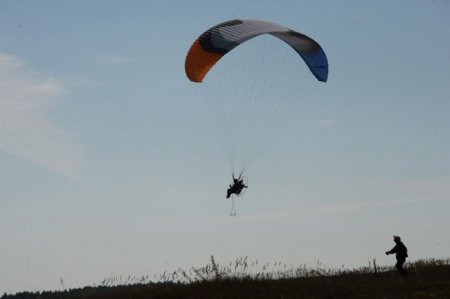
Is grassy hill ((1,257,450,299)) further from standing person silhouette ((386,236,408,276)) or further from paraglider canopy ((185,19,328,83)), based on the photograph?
paraglider canopy ((185,19,328,83))

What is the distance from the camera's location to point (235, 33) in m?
18.4

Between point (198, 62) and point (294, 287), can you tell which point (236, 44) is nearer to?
point (198, 62)

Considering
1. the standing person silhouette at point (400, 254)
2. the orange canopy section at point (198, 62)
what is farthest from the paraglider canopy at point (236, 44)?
the standing person silhouette at point (400, 254)

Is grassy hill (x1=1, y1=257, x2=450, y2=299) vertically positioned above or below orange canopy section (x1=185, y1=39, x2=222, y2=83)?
below

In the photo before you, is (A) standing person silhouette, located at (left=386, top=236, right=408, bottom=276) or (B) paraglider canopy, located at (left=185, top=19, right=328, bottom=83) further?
(B) paraglider canopy, located at (left=185, top=19, right=328, bottom=83)

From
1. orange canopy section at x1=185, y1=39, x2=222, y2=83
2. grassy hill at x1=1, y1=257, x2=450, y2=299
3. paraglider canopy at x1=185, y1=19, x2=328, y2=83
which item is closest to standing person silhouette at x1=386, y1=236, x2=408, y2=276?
grassy hill at x1=1, y1=257, x2=450, y2=299

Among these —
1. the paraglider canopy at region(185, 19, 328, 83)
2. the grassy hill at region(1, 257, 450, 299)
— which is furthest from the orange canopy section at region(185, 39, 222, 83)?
the grassy hill at region(1, 257, 450, 299)

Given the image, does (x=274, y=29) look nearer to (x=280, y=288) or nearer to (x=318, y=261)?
(x=318, y=261)

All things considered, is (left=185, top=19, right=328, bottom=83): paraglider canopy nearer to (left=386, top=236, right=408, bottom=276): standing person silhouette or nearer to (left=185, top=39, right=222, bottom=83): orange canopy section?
(left=185, top=39, right=222, bottom=83): orange canopy section

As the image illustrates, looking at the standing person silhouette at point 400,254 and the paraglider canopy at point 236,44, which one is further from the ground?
the paraglider canopy at point 236,44

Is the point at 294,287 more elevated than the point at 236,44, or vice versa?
the point at 236,44

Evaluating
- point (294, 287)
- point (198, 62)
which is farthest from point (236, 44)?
point (294, 287)

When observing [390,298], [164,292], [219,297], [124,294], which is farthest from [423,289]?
[124,294]

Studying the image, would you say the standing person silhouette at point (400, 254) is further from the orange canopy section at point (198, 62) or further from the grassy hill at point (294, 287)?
the orange canopy section at point (198, 62)
